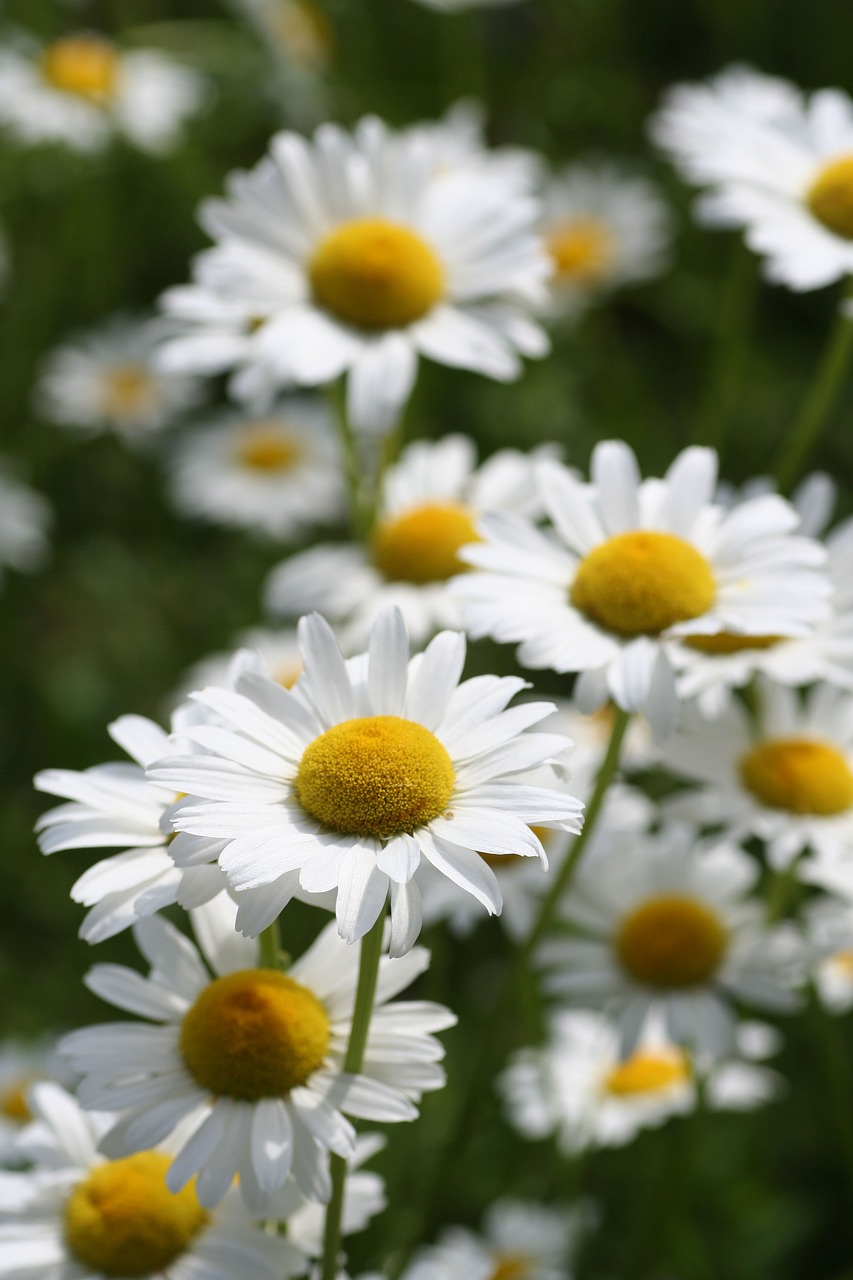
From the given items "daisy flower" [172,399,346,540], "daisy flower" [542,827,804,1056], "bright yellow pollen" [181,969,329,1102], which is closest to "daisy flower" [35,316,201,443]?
"daisy flower" [172,399,346,540]

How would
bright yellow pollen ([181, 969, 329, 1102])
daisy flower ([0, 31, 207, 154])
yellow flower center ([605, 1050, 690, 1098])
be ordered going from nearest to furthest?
bright yellow pollen ([181, 969, 329, 1102])
yellow flower center ([605, 1050, 690, 1098])
daisy flower ([0, 31, 207, 154])

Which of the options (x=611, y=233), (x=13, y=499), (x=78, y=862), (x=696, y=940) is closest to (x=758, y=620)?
(x=696, y=940)

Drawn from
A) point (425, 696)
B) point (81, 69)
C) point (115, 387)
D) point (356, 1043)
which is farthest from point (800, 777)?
point (81, 69)

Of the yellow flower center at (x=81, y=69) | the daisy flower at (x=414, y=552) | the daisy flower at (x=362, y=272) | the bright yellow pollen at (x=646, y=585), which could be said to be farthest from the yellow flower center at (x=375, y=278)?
the yellow flower center at (x=81, y=69)

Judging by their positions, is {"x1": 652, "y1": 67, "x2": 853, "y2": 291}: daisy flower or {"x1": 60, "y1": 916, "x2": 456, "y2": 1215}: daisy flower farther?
{"x1": 652, "y1": 67, "x2": 853, "y2": 291}: daisy flower

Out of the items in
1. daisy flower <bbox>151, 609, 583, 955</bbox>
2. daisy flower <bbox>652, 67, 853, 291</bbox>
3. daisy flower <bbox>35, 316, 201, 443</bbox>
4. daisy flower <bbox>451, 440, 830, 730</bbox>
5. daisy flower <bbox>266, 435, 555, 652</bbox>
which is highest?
daisy flower <bbox>151, 609, 583, 955</bbox>

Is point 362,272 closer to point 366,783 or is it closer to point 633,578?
point 633,578

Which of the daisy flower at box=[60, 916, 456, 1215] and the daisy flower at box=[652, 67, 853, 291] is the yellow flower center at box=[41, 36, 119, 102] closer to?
the daisy flower at box=[652, 67, 853, 291]
